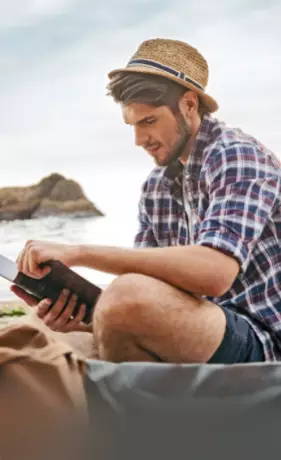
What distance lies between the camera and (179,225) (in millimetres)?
1559

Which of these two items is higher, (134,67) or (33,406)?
(134,67)

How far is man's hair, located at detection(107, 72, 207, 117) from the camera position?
4.75 ft

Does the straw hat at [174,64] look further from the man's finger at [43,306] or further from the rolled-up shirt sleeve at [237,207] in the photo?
the man's finger at [43,306]

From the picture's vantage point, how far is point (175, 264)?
1241 mm

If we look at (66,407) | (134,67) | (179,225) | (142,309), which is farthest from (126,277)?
(134,67)

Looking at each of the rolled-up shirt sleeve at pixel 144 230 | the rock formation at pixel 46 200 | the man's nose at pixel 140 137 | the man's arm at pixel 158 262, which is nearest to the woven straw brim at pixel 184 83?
the man's nose at pixel 140 137

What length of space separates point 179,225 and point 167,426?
20.5 inches

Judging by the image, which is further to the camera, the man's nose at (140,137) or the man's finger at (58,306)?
the man's nose at (140,137)

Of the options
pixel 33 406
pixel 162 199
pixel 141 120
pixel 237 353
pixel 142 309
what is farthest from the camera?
pixel 162 199

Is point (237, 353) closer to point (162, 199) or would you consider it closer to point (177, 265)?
point (177, 265)

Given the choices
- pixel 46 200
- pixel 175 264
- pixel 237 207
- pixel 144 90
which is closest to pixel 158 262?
pixel 175 264

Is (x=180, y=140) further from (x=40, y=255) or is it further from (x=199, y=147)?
(x=40, y=255)

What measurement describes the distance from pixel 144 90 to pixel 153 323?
0.47 metres

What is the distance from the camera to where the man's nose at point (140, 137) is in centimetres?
146
